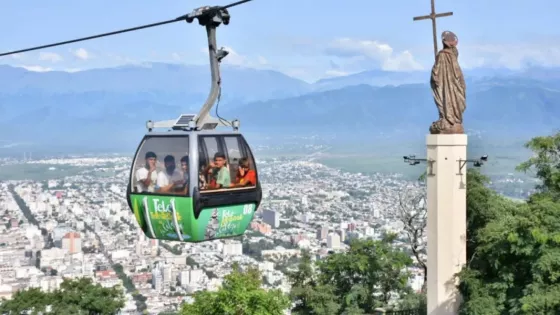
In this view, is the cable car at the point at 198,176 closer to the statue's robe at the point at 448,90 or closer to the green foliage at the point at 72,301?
the statue's robe at the point at 448,90

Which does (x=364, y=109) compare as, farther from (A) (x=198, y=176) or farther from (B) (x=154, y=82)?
(A) (x=198, y=176)

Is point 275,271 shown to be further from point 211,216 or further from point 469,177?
point 211,216

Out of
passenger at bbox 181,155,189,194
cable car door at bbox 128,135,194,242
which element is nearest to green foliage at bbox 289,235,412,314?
cable car door at bbox 128,135,194,242

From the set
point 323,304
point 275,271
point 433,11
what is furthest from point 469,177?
point 275,271

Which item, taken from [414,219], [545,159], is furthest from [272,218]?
[545,159]

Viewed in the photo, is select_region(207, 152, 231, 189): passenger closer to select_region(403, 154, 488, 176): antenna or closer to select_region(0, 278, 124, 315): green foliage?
select_region(403, 154, 488, 176): antenna

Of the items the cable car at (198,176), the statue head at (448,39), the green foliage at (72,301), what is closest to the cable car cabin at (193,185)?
the cable car at (198,176)
